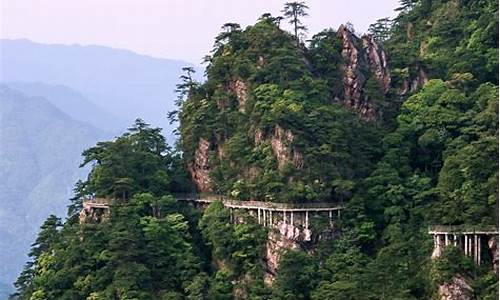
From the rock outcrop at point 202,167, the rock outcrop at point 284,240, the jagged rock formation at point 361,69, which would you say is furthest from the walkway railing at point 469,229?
the rock outcrop at point 202,167

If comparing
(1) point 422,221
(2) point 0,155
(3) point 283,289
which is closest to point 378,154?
(1) point 422,221

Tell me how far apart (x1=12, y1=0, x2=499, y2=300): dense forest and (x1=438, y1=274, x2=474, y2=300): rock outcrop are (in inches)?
4.3

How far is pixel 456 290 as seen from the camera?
1147 inches

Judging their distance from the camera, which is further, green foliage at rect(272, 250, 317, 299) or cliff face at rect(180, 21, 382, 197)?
cliff face at rect(180, 21, 382, 197)

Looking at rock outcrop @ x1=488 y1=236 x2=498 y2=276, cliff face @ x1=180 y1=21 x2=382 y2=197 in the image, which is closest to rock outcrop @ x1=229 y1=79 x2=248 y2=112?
cliff face @ x1=180 y1=21 x2=382 y2=197

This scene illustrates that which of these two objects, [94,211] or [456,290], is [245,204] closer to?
[94,211]

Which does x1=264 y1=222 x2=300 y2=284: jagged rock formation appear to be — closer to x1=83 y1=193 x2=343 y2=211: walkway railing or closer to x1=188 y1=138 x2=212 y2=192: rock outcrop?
x1=83 y1=193 x2=343 y2=211: walkway railing

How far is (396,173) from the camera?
3400cm

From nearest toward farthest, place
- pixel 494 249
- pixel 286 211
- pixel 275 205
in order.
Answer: pixel 494 249
pixel 286 211
pixel 275 205

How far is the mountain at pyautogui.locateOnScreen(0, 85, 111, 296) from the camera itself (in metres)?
117

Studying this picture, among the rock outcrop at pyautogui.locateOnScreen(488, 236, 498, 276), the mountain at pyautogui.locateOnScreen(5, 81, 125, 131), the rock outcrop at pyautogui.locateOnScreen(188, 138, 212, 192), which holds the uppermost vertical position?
the mountain at pyautogui.locateOnScreen(5, 81, 125, 131)

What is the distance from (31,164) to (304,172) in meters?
107

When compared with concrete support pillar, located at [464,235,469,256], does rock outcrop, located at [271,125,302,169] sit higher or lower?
higher

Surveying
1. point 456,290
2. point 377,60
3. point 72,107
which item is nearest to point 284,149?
point 377,60
